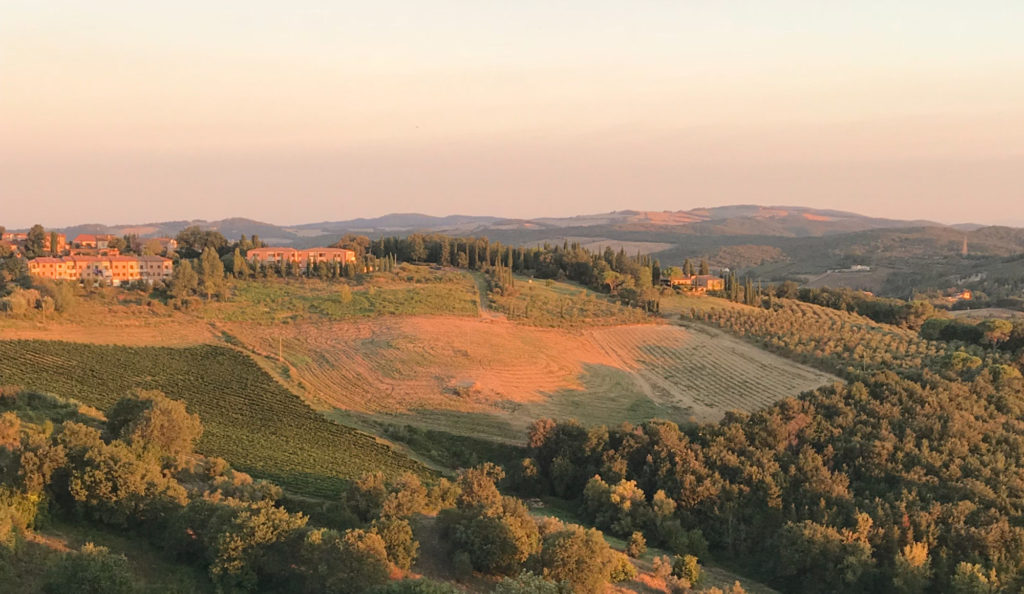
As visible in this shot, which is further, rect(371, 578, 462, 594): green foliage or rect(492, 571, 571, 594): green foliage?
rect(371, 578, 462, 594): green foliage

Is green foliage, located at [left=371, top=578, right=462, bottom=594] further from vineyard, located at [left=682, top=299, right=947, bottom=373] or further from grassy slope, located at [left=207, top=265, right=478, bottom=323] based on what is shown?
grassy slope, located at [left=207, top=265, right=478, bottom=323]

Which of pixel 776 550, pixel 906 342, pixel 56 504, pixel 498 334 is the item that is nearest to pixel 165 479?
pixel 56 504

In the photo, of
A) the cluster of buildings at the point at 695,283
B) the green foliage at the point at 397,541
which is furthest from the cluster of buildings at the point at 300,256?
the green foliage at the point at 397,541

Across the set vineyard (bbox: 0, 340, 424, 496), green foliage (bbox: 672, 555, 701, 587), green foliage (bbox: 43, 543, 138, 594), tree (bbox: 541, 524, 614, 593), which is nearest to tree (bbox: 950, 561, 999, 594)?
green foliage (bbox: 672, 555, 701, 587)

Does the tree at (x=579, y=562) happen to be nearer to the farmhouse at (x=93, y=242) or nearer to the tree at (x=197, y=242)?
the tree at (x=197, y=242)

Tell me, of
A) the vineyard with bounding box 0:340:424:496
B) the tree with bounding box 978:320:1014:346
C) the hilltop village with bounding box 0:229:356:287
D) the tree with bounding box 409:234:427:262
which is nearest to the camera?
the vineyard with bounding box 0:340:424:496

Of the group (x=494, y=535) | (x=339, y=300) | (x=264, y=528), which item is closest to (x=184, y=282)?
(x=339, y=300)

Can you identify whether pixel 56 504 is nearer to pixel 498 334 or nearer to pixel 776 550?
pixel 776 550

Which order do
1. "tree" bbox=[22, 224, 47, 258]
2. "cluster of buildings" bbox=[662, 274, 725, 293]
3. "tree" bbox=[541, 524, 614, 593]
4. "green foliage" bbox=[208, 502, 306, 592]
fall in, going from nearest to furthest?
"green foliage" bbox=[208, 502, 306, 592]
"tree" bbox=[541, 524, 614, 593]
"tree" bbox=[22, 224, 47, 258]
"cluster of buildings" bbox=[662, 274, 725, 293]
